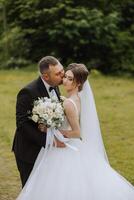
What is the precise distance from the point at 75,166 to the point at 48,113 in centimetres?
72

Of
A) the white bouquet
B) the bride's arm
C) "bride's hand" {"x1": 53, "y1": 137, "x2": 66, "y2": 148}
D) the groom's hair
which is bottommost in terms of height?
"bride's hand" {"x1": 53, "y1": 137, "x2": 66, "y2": 148}

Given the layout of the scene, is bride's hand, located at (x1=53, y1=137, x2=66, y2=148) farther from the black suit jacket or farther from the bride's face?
the bride's face

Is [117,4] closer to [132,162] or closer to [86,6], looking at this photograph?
[86,6]

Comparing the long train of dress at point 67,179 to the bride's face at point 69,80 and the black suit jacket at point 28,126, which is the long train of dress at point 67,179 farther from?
the bride's face at point 69,80

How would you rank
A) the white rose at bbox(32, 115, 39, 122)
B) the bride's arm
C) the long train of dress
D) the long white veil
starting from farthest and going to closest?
the long white veil → the long train of dress → the bride's arm → the white rose at bbox(32, 115, 39, 122)

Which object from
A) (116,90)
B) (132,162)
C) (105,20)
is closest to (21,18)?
(105,20)

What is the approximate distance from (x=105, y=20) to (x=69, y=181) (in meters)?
11.0

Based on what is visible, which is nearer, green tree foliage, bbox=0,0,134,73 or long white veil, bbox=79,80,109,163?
long white veil, bbox=79,80,109,163

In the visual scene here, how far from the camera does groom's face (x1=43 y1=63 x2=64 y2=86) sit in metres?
5.36

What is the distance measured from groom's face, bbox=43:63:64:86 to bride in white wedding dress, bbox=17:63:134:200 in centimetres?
11

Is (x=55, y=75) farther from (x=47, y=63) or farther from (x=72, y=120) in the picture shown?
(x=72, y=120)

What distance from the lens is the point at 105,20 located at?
640 inches

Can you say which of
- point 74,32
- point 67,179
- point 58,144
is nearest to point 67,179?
point 67,179

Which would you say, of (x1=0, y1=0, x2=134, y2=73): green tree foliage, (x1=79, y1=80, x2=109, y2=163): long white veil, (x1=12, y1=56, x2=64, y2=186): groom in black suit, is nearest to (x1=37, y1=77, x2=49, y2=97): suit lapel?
Result: (x1=12, y1=56, x2=64, y2=186): groom in black suit
